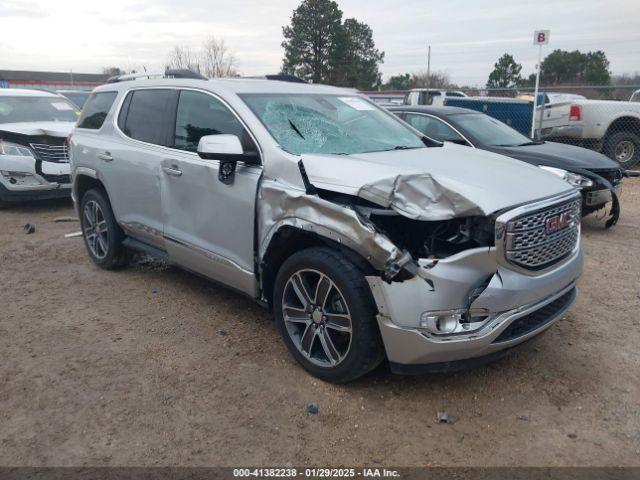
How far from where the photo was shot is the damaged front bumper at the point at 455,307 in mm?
2816

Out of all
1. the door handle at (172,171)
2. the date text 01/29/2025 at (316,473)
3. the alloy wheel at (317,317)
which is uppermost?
the door handle at (172,171)

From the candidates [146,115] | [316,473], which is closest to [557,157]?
[146,115]

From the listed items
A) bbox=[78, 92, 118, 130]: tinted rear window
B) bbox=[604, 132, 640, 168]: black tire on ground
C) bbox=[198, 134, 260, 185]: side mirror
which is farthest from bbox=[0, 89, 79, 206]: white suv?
bbox=[604, 132, 640, 168]: black tire on ground

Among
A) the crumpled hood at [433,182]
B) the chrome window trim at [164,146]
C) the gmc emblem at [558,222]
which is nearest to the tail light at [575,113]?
the crumpled hood at [433,182]

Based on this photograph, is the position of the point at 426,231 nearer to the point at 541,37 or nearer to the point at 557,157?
the point at 557,157

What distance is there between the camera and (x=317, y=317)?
10.9 feet

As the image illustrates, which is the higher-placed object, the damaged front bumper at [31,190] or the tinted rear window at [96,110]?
the tinted rear window at [96,110]

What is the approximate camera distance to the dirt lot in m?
2.82

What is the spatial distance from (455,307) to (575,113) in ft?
35.0

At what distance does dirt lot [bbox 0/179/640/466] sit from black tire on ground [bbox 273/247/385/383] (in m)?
0.17

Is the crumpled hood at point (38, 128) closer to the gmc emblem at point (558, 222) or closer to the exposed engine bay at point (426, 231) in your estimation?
the exposed engine bay at point (426, 231)

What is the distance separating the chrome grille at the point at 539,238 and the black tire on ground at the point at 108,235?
12.5 feet

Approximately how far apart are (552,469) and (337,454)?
1.05 meters

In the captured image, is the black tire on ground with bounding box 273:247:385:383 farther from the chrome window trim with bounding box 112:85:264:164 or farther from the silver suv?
the chrome window trim with bounding box 112:85:264:164
